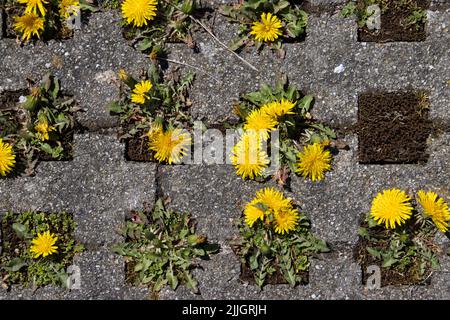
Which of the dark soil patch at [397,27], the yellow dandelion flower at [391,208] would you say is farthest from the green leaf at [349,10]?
the yellow dandelion flower at [391,208]

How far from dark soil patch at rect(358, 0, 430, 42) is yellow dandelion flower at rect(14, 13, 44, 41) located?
69.6 inches

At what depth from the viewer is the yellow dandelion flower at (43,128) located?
2.75m

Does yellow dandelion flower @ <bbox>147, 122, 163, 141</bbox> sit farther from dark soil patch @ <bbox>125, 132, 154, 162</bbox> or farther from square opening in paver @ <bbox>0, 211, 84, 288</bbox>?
square opening in paver @ <bbox>0, 211, 84, 288</bbox>

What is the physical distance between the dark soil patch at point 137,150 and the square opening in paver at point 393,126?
46.5 inches

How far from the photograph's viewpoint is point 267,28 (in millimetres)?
2701

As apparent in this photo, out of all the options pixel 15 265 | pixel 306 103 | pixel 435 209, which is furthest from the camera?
pixel 15 265

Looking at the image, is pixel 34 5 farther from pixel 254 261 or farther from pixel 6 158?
pixel 254 261

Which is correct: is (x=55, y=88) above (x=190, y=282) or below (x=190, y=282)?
above

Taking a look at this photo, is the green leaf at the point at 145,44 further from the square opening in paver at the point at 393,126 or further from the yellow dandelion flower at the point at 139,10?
the square opening in paver at the point at 393,126

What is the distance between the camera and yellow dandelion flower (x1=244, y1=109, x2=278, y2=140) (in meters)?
2.66

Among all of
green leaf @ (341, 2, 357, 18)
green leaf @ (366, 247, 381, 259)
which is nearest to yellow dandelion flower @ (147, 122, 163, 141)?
green leaf @ (341, 2, 357, 18)

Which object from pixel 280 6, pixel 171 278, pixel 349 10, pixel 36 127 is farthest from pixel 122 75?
pixel 349 10

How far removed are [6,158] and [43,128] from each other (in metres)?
0.27

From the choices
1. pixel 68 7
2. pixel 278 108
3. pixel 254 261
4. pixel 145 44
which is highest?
pixel 68 7
